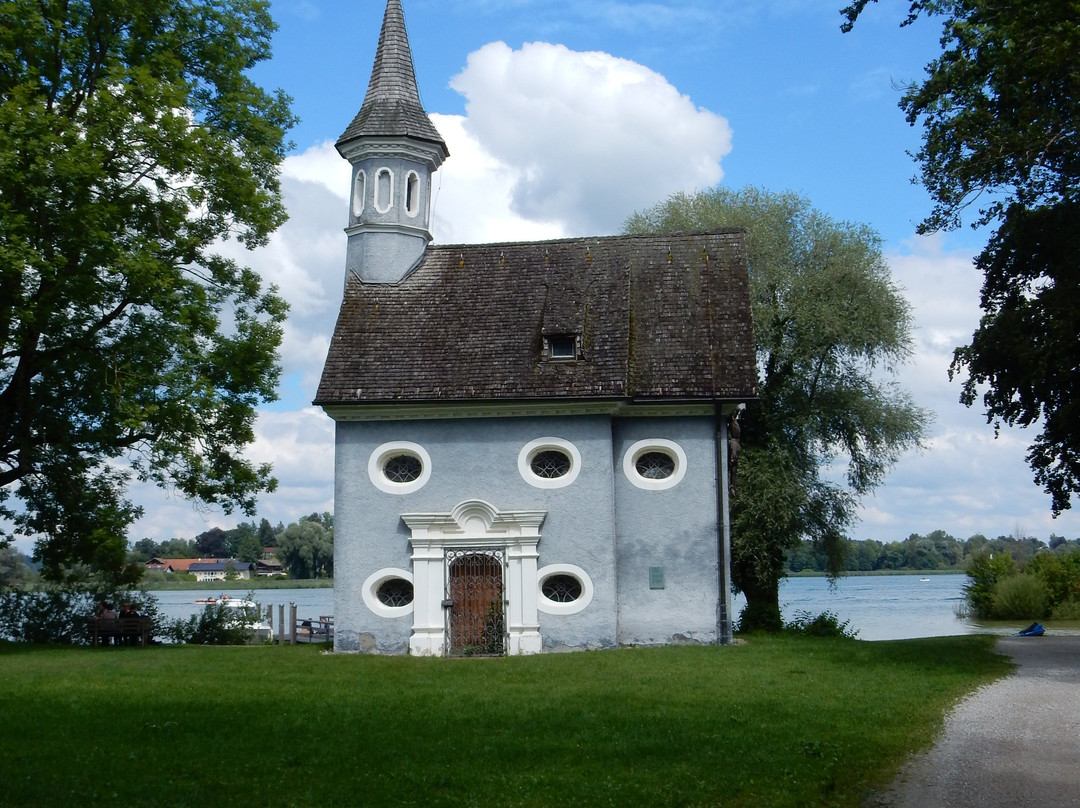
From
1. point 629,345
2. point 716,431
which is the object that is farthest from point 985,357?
point 629,345

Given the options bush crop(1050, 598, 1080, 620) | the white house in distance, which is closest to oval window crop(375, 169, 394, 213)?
the white house in distance

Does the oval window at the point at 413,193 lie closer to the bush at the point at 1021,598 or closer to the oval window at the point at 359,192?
the oval window at the point at 359,192

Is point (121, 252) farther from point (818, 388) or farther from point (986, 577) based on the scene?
point (986, 577)

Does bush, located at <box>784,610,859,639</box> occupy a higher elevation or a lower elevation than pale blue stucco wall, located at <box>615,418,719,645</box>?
lower

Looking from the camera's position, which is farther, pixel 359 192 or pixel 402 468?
pixel 359 192

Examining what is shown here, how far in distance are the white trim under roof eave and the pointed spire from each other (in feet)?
24.0

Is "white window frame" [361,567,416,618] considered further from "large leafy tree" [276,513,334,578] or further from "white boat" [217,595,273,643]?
"large leafy tree" [276,513,334,578]

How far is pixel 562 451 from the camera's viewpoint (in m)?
22.4

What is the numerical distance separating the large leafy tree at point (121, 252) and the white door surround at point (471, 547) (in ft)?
13.6

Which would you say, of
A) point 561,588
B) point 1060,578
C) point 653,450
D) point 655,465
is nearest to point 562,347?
point 653,450

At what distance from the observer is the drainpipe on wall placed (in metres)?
21.9

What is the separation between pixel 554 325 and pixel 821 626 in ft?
33.7

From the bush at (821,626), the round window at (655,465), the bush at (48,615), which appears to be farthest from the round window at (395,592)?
the bush at (821,626)

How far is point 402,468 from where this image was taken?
22.8 metres
